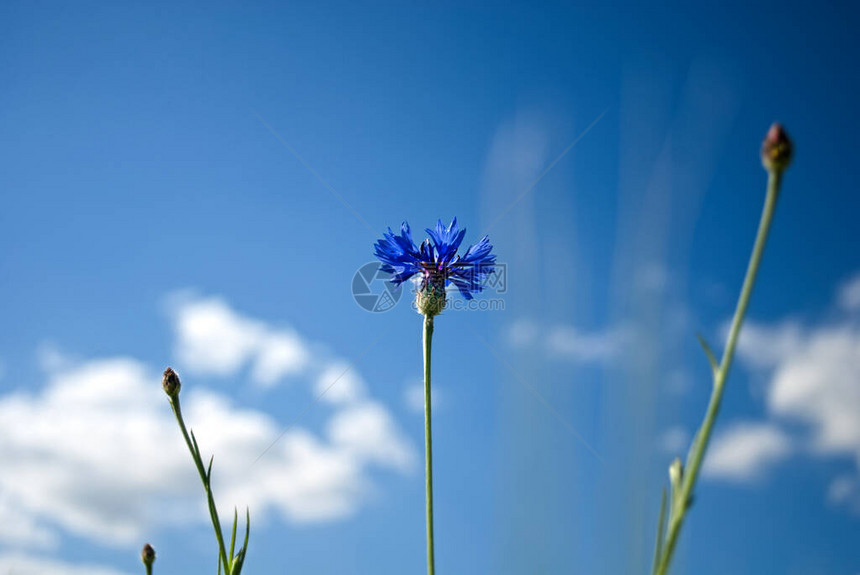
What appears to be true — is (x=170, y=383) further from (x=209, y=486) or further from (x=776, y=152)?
(x=776, y=152)

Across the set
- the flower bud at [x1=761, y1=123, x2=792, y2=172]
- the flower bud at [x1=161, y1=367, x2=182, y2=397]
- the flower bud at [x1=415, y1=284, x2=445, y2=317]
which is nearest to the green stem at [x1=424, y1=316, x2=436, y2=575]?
the flower bud at [x1=415, y1=284, x2=445, y2=317]

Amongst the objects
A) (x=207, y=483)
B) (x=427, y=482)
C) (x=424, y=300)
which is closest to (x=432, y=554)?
(x=427, y=482)

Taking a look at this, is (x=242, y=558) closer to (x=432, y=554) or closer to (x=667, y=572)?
(x=432, y=554)

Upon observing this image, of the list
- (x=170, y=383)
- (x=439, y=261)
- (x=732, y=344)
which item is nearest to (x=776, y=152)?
(x=732, y=344)

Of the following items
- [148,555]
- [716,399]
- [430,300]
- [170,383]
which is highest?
[430,300]

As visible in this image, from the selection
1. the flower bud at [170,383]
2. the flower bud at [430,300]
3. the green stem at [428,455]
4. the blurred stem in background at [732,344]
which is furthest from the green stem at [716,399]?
the flower bud at [430,300]

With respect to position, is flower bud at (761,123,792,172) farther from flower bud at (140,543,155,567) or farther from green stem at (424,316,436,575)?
flower bud at (140,543,155,567)
